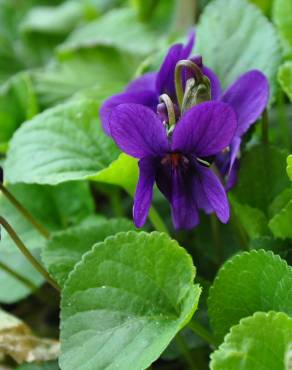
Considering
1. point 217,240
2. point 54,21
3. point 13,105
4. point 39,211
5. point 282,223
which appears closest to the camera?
point 282,223

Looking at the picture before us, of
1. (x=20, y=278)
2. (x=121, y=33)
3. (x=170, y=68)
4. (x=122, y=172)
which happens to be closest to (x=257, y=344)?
(x=122, y=172)

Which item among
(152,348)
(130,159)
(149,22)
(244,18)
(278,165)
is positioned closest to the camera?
(152,348)

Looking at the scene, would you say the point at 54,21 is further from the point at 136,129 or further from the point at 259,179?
the point at 136,129

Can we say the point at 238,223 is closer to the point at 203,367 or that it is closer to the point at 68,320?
the point at 203,367

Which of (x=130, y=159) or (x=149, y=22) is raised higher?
(x=130, y=159)

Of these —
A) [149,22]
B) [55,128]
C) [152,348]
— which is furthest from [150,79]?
[149,22]
